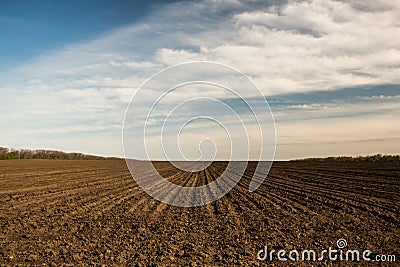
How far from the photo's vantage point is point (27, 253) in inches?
302

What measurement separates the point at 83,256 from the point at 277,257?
11.7ft

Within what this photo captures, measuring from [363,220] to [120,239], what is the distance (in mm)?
6206

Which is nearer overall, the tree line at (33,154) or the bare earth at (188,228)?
the bare earth at (188,228)

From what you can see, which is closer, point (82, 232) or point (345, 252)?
point (345, 252)

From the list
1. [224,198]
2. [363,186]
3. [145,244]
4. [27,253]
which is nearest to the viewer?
[27,253]

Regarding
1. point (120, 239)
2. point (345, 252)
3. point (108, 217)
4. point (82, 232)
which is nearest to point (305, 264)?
point (345, 252)

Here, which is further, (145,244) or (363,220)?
(363,220)

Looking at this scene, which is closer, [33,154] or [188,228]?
[188,228]

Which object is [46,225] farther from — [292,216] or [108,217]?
[292,216]

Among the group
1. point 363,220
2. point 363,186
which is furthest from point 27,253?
point 363,186

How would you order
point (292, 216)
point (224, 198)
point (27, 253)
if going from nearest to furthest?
1. point (27, 253)
2. point (292, 216)
3. point (224, 198)

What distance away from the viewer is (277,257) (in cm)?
747

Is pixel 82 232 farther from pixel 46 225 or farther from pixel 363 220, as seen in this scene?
pixel 363 220

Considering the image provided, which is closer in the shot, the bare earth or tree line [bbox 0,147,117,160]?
the bare earth
